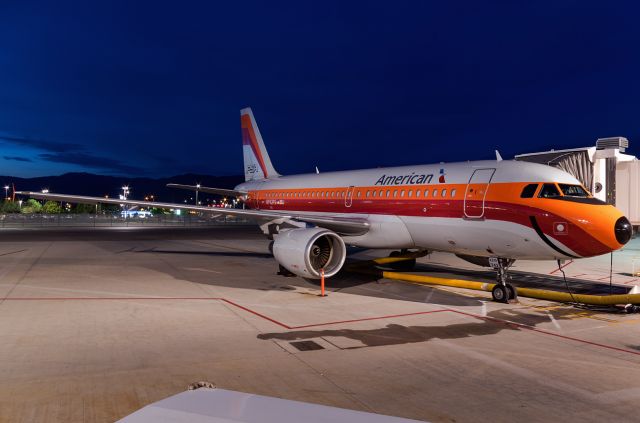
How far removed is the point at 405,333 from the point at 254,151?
686 inches

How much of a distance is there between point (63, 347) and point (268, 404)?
636cm

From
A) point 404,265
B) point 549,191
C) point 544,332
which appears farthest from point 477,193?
point 404,265

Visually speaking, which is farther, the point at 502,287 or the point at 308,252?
the point at 308,252

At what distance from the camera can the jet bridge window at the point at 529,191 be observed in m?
11.2

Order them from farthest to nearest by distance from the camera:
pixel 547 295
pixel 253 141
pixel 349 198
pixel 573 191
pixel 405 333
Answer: pixel 253 141 → pixel 349 198 → pixel 547 295 → pixel 573 191 → pixel 405 333

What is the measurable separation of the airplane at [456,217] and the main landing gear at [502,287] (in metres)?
0.02

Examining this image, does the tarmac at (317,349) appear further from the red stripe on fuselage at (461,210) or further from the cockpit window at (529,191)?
the cockpit window at (529,191)

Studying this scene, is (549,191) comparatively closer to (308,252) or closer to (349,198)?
(308,252)

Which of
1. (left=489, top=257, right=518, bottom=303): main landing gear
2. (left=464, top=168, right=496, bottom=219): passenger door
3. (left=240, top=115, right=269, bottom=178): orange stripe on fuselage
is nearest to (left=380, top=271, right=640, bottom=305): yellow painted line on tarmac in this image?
(left=489, top=257, right=518, bottom=303): main landing gear

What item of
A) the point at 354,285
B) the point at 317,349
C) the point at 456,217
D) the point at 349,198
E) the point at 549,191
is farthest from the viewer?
the point at 349,198

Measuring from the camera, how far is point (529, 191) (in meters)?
11.2

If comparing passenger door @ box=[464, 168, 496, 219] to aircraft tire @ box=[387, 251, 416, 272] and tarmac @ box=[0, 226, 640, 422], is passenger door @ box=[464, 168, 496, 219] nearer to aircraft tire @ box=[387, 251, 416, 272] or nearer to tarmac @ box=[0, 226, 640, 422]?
tarmac @ box=[0, 226, 640, 422]

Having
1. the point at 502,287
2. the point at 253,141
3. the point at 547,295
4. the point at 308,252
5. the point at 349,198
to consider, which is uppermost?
the point at 253,141

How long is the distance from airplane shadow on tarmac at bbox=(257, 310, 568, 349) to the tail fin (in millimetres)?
15573
